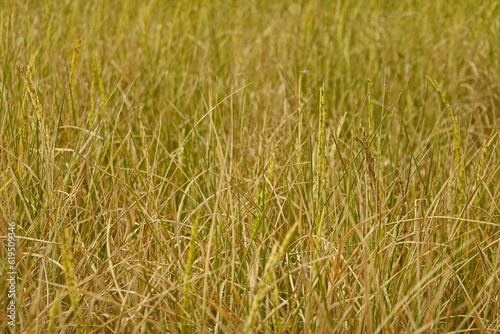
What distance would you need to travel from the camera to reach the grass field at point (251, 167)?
125 cm

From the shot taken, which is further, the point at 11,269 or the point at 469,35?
the point at 469,35

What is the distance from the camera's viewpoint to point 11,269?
1.28m

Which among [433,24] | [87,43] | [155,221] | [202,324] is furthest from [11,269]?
[433,24]

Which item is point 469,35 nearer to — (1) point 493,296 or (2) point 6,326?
(1) point 493,296

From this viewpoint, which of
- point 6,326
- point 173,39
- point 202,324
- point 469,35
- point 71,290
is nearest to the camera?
point 71,290

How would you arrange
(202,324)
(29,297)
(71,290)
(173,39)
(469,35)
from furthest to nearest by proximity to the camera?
1. (469,35)
2. (173,39)
3. (29,297)
4. (202,324)
5. (71,290)

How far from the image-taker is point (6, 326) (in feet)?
3.99

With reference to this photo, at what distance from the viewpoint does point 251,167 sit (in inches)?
74.8

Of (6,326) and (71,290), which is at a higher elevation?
(71,290)

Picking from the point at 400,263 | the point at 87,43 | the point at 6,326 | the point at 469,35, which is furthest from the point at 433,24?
the point at 6,326

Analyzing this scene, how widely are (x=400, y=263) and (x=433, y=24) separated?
2.11 metres

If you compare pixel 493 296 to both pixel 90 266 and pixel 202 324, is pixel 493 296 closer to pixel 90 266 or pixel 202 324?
pixel 202 324

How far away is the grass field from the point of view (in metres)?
Answer: 1.25

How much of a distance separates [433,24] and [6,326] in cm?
263
